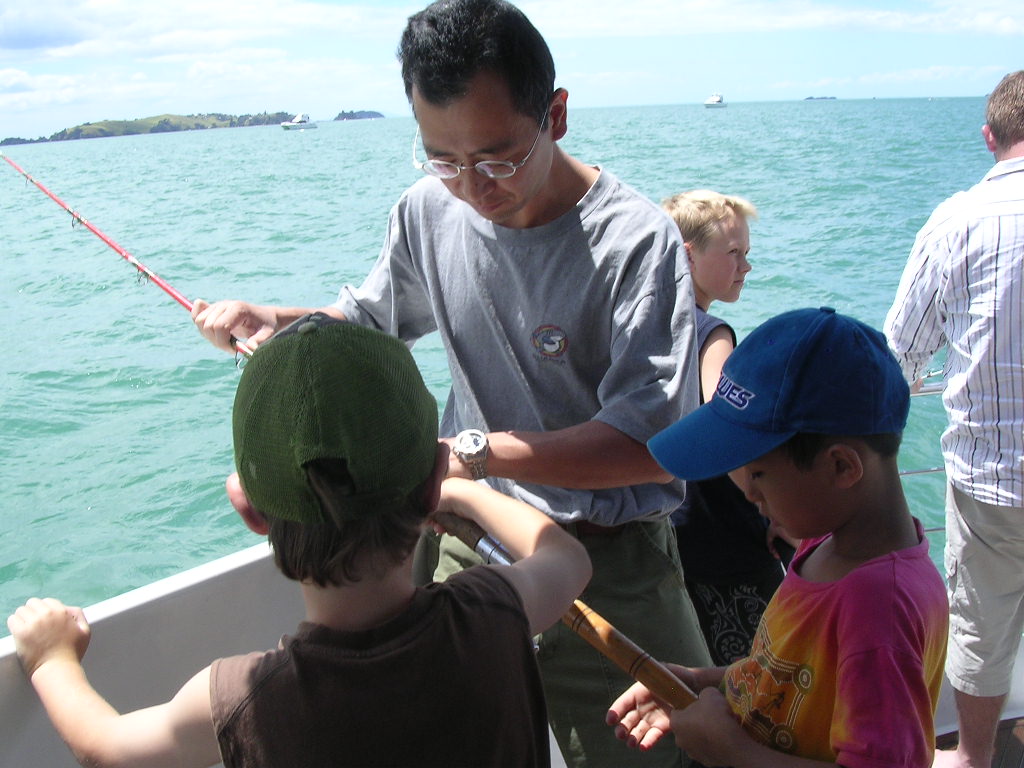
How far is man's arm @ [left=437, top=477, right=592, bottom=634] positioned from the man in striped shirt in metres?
1.58

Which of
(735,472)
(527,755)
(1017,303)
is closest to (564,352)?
(735,472)

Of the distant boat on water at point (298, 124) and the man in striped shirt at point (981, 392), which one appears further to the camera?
the distant boat on water at point (298, 124)

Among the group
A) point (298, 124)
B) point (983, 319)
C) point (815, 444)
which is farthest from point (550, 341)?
point (298, 124)

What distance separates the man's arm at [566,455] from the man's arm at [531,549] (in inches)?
1.8

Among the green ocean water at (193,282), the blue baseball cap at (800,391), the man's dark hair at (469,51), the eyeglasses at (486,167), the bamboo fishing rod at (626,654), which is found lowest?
the green ocean water at (193,282)

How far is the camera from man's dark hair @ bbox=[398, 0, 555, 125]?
1.32 metres

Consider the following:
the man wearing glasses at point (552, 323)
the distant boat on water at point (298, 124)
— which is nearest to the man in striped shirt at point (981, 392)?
the man wearing glasses at point (552, 323)

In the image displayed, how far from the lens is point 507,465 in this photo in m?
1.36

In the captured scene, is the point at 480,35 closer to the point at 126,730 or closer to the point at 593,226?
the point at 593,226

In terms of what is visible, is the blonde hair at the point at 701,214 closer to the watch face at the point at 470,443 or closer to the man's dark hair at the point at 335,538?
the watch face at the point at 470,443

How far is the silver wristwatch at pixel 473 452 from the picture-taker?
1.34 metres

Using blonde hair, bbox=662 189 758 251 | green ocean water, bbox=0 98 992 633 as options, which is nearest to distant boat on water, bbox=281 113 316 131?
green ocean water, bbox=0 98 992 633

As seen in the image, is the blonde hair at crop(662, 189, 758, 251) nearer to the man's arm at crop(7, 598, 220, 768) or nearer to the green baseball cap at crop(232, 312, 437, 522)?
the green baseball cap at crop(232, 312, 437, 522)

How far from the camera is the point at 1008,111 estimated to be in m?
2.48
